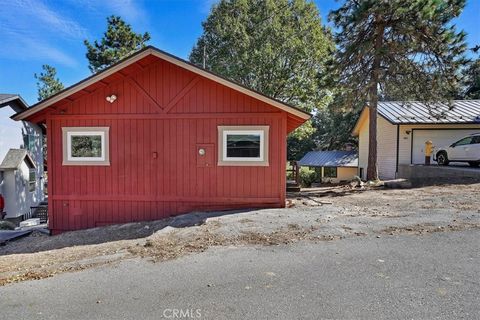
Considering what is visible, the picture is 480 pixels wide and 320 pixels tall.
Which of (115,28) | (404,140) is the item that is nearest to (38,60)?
(115,28)

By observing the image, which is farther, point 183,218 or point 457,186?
point 457,186

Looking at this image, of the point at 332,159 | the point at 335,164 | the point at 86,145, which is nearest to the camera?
the point at 86,145

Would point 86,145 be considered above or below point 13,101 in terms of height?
below

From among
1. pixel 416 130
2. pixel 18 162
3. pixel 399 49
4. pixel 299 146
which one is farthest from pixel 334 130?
pixel 18 162

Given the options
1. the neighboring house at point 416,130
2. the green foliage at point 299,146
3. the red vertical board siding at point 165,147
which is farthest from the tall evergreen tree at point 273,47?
the green foliage at point 299,146

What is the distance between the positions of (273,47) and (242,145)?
15207mm

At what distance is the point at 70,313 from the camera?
3.19 meters

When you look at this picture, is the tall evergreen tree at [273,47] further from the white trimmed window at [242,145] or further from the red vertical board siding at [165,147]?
the white trimmed window at [242,145]

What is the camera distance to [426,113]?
676 inches

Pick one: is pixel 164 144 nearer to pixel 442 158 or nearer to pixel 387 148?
pixel 442 158

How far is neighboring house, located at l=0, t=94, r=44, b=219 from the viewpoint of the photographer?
13859mm

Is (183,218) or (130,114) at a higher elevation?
(130,114)

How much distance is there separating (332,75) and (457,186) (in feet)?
20.9

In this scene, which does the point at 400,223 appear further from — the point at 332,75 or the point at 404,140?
the point at 404,140
